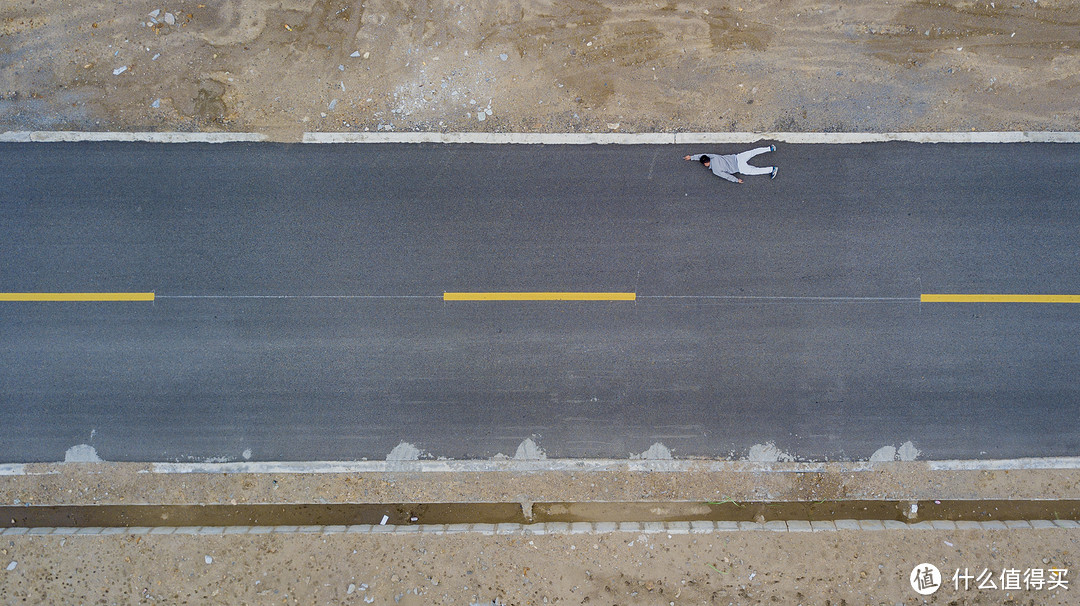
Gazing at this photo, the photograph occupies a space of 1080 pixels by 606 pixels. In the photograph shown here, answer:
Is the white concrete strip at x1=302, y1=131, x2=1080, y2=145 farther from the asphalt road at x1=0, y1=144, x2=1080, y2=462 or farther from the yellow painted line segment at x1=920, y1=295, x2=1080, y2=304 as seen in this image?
the yellow painted line segment at x1=920, y1=295, x2=1080, y2=304

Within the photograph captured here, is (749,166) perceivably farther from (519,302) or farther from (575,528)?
(575,528)

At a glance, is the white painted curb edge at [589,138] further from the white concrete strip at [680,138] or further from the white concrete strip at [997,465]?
the white concrete strip at [997,465]

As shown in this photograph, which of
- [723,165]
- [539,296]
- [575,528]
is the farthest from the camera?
[575,528]

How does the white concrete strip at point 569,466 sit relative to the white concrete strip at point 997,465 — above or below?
above

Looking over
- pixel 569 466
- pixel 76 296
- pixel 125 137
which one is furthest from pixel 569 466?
pixel 125 137

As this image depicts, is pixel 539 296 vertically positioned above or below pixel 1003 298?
above

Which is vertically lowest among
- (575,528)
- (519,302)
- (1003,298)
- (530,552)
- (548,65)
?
(530,552)

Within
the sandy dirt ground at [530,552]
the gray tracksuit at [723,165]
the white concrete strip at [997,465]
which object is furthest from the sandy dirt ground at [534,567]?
the gray tracksuit at [723,165]

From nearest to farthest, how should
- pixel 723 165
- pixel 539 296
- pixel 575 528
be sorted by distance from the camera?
1. pixel 723 165
2. pixel 539 296
3. pixel 575 528
